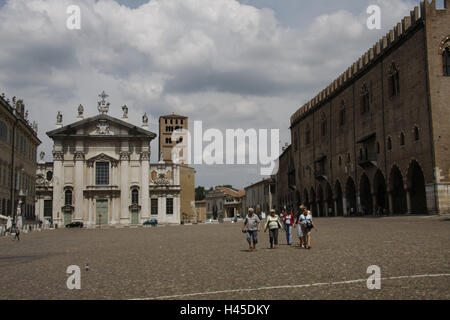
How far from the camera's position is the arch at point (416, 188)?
3738 cm

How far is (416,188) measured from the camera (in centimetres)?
3844

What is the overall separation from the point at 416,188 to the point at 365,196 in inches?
453

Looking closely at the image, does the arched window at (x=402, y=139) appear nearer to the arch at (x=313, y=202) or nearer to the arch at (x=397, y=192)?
the arch at (x=397, y=192)

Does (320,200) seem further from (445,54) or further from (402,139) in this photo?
(445,54)

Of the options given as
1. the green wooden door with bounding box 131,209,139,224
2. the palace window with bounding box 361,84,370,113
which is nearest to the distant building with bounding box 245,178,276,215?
the green wooden door with bounding box 131,209,139,224

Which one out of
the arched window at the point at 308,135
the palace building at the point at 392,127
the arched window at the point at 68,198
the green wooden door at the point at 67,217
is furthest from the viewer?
the arched window at the point at 308,135

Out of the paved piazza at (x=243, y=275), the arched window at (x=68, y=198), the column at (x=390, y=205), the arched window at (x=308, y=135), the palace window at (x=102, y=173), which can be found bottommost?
the paved piazza at (x=243, y=275)

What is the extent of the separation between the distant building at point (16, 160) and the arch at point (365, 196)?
3180 cm

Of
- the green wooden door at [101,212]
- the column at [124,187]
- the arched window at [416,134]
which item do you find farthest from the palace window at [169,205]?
the arched window at [416,134]

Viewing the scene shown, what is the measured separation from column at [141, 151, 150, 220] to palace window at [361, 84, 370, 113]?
2818cm

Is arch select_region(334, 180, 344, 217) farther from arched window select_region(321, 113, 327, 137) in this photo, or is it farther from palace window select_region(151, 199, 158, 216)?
palace window select_region(151, 199, 158, 216)

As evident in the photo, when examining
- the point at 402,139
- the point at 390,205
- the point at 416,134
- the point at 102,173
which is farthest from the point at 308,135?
the point at 416,134

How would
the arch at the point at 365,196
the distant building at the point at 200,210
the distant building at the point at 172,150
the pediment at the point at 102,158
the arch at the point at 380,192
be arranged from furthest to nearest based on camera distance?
the distant building at the point at 200,210, the distant building at the point at 172,150, the pediment at the point at 102,158, the arch at the point at 365,196, the arch at the point at 380,192
